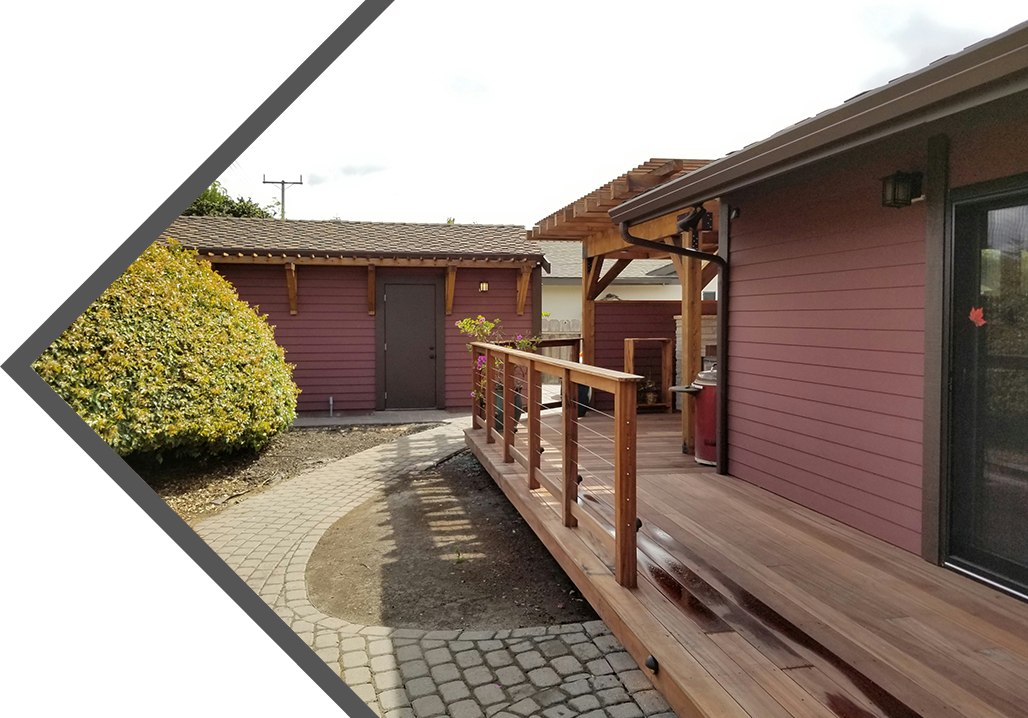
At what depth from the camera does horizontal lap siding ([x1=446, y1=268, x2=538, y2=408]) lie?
12.3 meters

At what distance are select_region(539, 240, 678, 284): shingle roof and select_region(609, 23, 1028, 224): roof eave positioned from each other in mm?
16549

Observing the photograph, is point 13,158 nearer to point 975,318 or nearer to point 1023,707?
point 1023,707

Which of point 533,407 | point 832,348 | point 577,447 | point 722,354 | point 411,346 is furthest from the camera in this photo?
point 411,346

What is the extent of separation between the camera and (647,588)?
338 cm

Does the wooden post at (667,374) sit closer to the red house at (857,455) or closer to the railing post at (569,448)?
the red house at (857,455)

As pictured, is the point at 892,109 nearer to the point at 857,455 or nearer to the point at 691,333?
the point at 857,455

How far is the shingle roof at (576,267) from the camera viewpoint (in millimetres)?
21844

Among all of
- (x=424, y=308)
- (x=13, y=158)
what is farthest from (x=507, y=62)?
(x=424, y=308)

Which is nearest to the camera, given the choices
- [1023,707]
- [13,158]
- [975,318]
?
[13,158]

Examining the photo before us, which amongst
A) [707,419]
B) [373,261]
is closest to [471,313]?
[373,261]

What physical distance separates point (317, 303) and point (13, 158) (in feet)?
38.1

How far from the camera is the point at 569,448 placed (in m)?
4.17

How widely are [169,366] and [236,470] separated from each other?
4.51ft

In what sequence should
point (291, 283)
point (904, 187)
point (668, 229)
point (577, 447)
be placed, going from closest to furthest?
point (904, 187) < point (577, 447) < point (668, 229) < point (291, 283)
